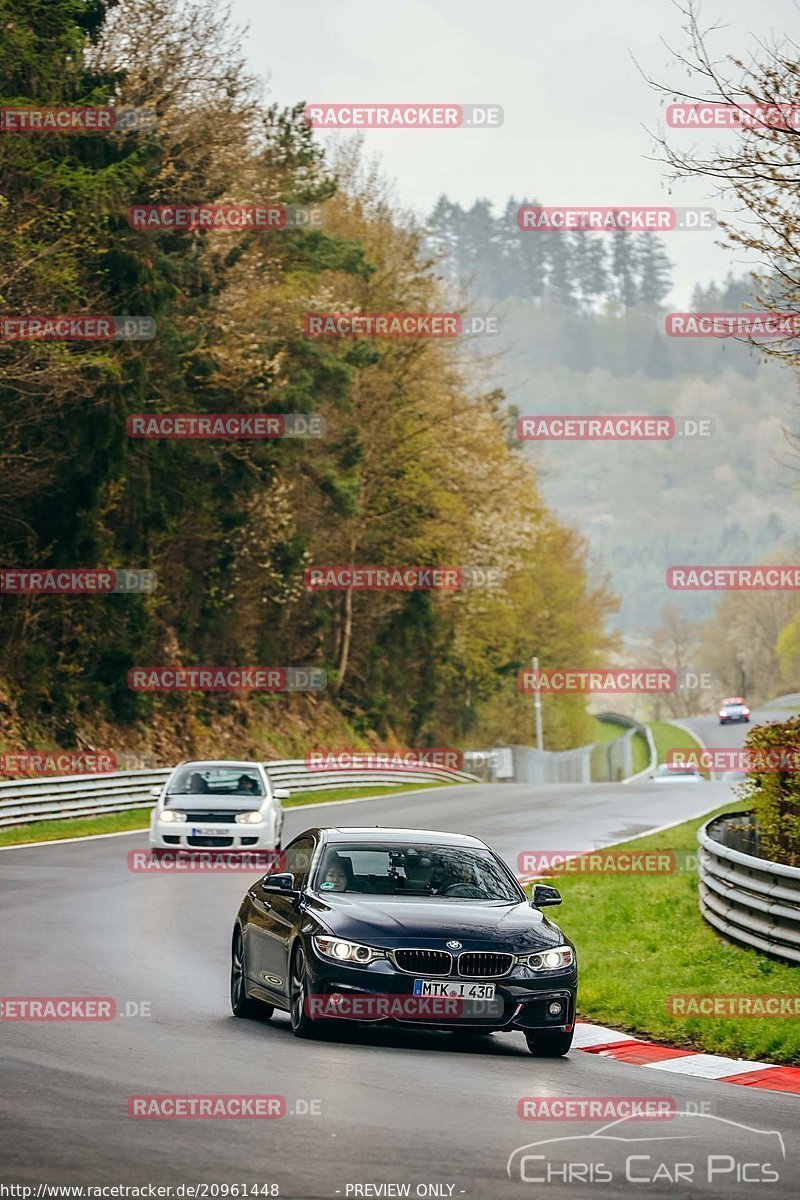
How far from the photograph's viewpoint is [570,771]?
3472 inches

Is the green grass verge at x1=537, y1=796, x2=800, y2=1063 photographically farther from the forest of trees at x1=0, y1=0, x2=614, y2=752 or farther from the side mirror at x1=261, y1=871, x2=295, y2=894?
the forest of trees at x1=0, y1=0, x2=614, y2=752

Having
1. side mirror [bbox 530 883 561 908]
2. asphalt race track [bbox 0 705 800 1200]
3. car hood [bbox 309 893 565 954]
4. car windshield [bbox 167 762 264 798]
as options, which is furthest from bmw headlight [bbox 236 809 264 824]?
car hood [bbox 309 893 565 954]

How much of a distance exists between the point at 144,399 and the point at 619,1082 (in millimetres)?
30587

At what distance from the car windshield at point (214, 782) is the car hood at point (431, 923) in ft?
50.8

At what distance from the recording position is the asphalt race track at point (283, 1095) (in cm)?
728

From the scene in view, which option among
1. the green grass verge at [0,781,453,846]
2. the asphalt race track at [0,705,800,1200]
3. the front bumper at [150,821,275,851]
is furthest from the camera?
the green grass verge at [0,781,453,846]

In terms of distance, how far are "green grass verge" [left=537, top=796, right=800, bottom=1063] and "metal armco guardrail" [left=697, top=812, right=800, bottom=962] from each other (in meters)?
0.16

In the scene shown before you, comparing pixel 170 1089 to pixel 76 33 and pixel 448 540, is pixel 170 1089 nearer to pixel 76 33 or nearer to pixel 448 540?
pixel 76 33

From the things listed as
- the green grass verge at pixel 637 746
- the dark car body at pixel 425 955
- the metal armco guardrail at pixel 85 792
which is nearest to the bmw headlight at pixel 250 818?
the metal armco guardrail at pixel 85 792

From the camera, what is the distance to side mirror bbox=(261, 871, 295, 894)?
12.2 metres

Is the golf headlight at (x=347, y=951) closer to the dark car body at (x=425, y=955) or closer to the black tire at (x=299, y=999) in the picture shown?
the dark car body at (x=425, y=955)

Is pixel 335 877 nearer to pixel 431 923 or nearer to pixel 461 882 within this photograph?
pixel 461 882

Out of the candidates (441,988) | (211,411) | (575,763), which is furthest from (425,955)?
(575,763)

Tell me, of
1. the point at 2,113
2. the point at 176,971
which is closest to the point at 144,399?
the point at 2,113
